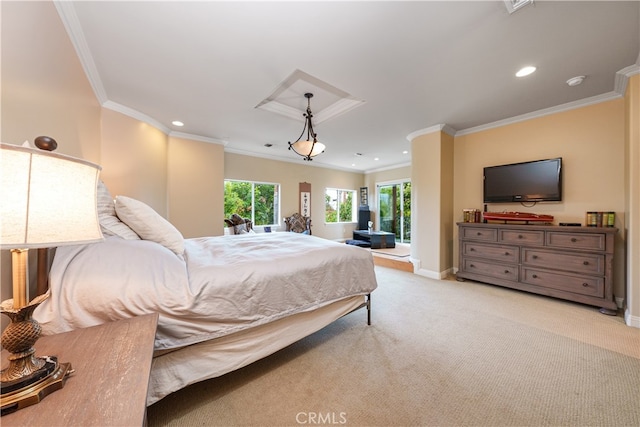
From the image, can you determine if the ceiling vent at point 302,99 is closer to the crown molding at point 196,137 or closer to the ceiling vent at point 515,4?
the ceiling vent at point 515,4

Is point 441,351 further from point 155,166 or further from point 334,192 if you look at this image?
point 334,192

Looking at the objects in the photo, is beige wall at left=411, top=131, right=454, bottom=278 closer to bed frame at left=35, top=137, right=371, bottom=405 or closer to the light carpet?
the light carpet

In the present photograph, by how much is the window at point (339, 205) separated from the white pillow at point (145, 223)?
18.1 ft

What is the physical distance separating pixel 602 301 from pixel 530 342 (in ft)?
4.46

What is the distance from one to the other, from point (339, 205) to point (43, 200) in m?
7.11

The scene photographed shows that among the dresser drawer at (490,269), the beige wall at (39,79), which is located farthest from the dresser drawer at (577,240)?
the beige wall at (39,79)

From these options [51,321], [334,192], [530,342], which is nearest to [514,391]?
[530,342]

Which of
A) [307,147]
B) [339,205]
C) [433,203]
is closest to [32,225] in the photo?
[307,147]

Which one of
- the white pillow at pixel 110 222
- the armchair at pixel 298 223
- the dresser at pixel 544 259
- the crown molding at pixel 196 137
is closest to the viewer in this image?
the white pillow at pixel 110 222

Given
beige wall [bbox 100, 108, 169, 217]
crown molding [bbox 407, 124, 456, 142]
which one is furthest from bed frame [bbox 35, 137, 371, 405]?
crown molding [bbox 407, 124, 456, 142]

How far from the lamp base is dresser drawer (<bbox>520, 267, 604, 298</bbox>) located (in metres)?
4.24

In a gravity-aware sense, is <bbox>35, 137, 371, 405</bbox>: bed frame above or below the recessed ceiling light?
below

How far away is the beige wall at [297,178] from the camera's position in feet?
17.6

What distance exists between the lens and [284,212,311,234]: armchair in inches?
233
